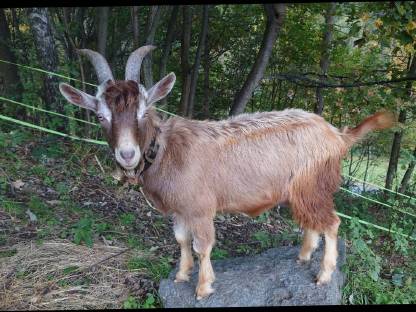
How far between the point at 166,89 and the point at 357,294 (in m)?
2.23

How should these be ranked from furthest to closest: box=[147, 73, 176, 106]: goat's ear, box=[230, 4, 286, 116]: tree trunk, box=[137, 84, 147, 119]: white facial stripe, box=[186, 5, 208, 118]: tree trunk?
box=[186, 5, 208, 118]: tree trunk < box=[230, 4, 286, 116]: tree trunk < box=[147, 73, 176, 106]: goat's ear < box=[137, 84, 147, 119]: white facial stripe

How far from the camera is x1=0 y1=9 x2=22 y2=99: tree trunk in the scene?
6012 millimetres

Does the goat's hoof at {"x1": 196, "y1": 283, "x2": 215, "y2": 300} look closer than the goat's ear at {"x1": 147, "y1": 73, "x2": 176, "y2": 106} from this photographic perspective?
No

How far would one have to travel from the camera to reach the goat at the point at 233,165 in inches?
120

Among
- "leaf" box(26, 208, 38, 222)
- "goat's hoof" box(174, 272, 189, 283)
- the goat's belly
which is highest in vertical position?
the goat's belly

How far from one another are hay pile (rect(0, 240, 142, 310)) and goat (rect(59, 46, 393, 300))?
72 cm

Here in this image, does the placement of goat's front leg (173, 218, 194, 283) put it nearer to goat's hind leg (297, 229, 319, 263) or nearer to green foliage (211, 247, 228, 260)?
green foliage (211, 247, 228, 260)

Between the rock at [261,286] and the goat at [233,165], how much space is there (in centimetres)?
9

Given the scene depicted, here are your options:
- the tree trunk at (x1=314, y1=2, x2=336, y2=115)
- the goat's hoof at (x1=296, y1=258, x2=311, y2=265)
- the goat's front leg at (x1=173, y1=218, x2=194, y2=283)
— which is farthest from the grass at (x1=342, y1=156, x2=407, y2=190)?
the goat's front leg at (x1=173, y1=218, x2=194, y2=283)

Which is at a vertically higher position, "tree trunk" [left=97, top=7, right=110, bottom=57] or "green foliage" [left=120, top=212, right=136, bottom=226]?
"tree trunk" [left=97, top=7, right=110, bottom=57]

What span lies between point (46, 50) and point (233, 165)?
3300 millimetres

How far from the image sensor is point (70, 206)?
451cm

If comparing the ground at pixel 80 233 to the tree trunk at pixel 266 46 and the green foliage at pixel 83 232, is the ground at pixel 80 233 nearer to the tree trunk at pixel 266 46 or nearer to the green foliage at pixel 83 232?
the green foliage at pixel 83 232

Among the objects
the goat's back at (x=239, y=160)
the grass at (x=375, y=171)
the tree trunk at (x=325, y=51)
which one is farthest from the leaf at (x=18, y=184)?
the grass at (x=375, y=171)
